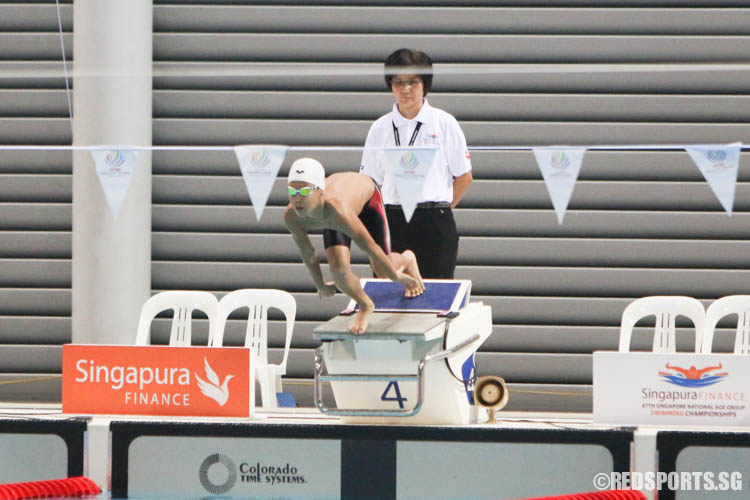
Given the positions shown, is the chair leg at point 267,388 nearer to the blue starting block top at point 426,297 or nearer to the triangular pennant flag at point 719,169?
the blue starting block top at point 426,297

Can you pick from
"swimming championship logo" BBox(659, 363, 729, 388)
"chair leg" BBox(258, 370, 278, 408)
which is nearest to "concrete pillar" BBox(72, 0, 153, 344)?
"chair leg" BBox(258, 370, 278, 408)

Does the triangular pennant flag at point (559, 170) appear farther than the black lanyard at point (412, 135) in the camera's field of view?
No

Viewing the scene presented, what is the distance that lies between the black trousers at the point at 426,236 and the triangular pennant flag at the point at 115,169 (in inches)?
54.5

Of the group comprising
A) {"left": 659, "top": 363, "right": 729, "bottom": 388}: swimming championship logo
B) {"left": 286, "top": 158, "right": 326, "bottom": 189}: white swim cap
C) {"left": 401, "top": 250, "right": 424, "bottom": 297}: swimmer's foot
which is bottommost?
{"left": 659, "top": 363, "right": 729, "bottom": 388}: swimming championship logo

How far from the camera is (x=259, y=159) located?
17.0ft

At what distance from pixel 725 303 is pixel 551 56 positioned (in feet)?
9.62

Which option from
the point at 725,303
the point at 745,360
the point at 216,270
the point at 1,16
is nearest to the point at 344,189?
the point at 745,360

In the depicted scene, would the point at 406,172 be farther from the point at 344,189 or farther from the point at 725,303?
the point at 725,303

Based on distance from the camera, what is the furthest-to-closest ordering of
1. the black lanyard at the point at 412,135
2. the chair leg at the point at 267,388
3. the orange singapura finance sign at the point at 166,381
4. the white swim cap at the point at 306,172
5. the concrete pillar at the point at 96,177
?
the concrete pillar at the point at 96,177 < the chair leg at the point at 267,388 < the black lanyard at the point at 412,135 < the orange singapura finance sign at the point at 166,381 < the white swim cap at the point at 306,172

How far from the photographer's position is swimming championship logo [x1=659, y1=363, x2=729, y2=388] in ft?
15.0

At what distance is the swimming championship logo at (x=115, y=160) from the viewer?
5363 mm

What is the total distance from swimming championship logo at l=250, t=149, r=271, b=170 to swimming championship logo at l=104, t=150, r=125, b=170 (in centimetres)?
72

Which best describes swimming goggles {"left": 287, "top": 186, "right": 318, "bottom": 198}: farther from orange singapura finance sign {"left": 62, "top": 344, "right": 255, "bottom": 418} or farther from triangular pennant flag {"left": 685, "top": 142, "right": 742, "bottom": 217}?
triangular pennant flag {"left": 685, "top": 142, "right": 742, "bottom": 217}

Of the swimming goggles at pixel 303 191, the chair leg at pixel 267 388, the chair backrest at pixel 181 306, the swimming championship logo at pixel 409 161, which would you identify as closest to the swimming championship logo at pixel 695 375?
the swimming championship logo at pixel 409 161
